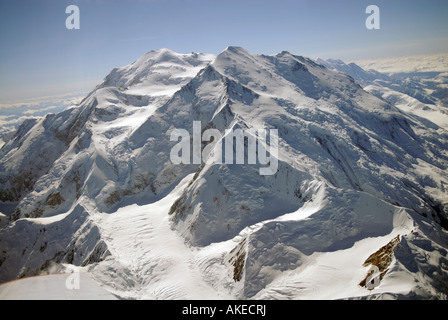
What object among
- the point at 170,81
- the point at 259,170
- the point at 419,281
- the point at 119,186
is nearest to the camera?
the point at 419,281

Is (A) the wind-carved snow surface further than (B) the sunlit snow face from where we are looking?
No

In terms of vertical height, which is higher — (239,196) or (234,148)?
(234,148)

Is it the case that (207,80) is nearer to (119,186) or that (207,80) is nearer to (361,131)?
(119,186)

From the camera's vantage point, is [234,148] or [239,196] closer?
[239,196]

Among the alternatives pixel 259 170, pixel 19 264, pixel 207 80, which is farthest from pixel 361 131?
pixel 19 264
